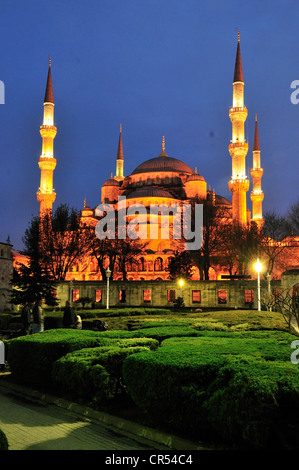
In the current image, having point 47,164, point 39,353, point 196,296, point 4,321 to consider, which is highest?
point 47,164

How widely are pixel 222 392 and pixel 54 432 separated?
6.88 feet

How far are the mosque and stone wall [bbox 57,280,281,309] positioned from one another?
389 inches

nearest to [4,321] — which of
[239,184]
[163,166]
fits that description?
[239,184]

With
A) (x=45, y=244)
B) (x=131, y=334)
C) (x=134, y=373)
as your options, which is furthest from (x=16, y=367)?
(x=45, y=244)

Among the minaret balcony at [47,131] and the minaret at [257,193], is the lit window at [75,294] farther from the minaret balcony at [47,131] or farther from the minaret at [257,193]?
the minaret at [257,193]

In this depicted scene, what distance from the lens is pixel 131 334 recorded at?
32.2 feet

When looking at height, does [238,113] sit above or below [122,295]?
above

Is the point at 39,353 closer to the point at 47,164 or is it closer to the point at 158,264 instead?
the point at 47,164

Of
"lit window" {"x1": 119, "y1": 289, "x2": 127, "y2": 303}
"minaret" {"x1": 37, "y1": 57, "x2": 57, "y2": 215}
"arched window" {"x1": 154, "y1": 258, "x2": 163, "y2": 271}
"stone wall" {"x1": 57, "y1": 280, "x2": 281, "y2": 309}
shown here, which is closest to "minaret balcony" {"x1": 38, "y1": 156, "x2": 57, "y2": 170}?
"minaret" {"x1": 37, "y1": 57, "x2": 57, "y2": 215}

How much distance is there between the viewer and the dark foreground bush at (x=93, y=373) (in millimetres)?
6812

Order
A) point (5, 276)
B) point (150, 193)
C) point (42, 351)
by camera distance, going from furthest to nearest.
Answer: point (150, 193), point (5, 276), point (42, 351)

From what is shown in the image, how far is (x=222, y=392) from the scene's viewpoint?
5.04 m

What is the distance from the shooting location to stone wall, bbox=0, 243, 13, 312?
29984 millimetres
